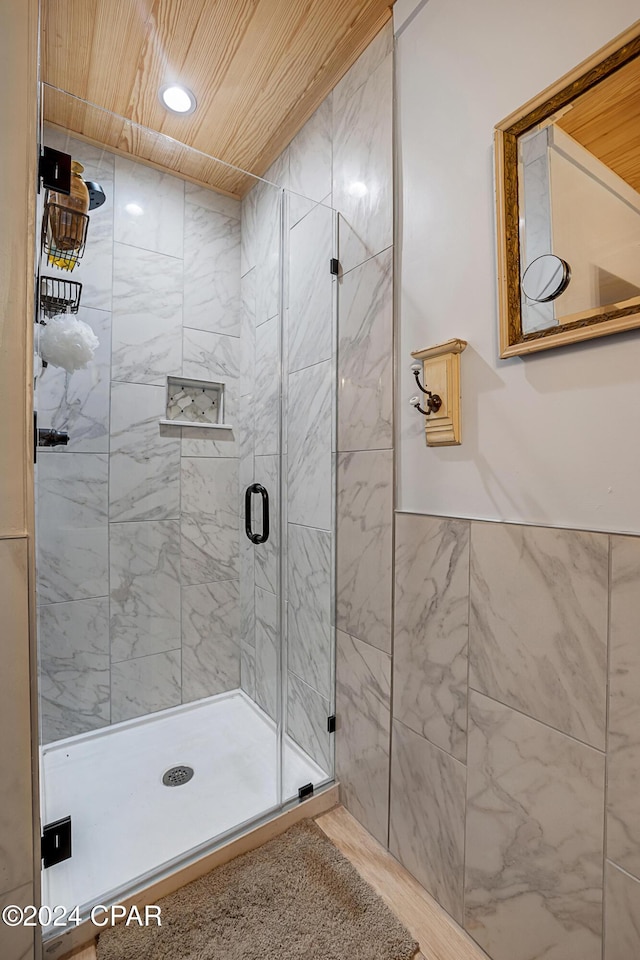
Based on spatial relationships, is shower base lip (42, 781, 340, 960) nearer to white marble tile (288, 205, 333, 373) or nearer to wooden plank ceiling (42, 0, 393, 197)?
white marble tile (288, 205, 333, 373)

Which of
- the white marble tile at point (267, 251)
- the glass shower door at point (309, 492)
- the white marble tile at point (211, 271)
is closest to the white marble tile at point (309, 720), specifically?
the glass shower door at point (309, 492)

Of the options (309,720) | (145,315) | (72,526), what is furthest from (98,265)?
(309,720)

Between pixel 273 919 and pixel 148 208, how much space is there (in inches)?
102

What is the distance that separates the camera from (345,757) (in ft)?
4.98

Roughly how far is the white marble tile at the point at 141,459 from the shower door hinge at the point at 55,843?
1095 mm

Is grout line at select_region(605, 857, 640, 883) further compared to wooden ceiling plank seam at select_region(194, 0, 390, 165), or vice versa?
wooden ceiling plank seam at select_region(194, 0, 390, 165)

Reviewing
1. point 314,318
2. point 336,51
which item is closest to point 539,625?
point 314,318

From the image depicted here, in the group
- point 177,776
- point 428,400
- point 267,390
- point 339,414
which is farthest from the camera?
point 267,390

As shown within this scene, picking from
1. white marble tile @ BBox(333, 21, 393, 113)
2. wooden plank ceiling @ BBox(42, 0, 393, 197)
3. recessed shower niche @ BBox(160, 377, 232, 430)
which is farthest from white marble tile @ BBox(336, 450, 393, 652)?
wooden plank ceiling @ BBox(42, 0, 393, 197)

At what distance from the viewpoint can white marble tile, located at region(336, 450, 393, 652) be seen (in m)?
1.36

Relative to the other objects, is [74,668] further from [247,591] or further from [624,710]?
[624,710]

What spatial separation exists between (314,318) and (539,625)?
128 cm

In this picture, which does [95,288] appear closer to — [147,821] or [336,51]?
[336,51]

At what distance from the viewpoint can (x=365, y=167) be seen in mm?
1444
